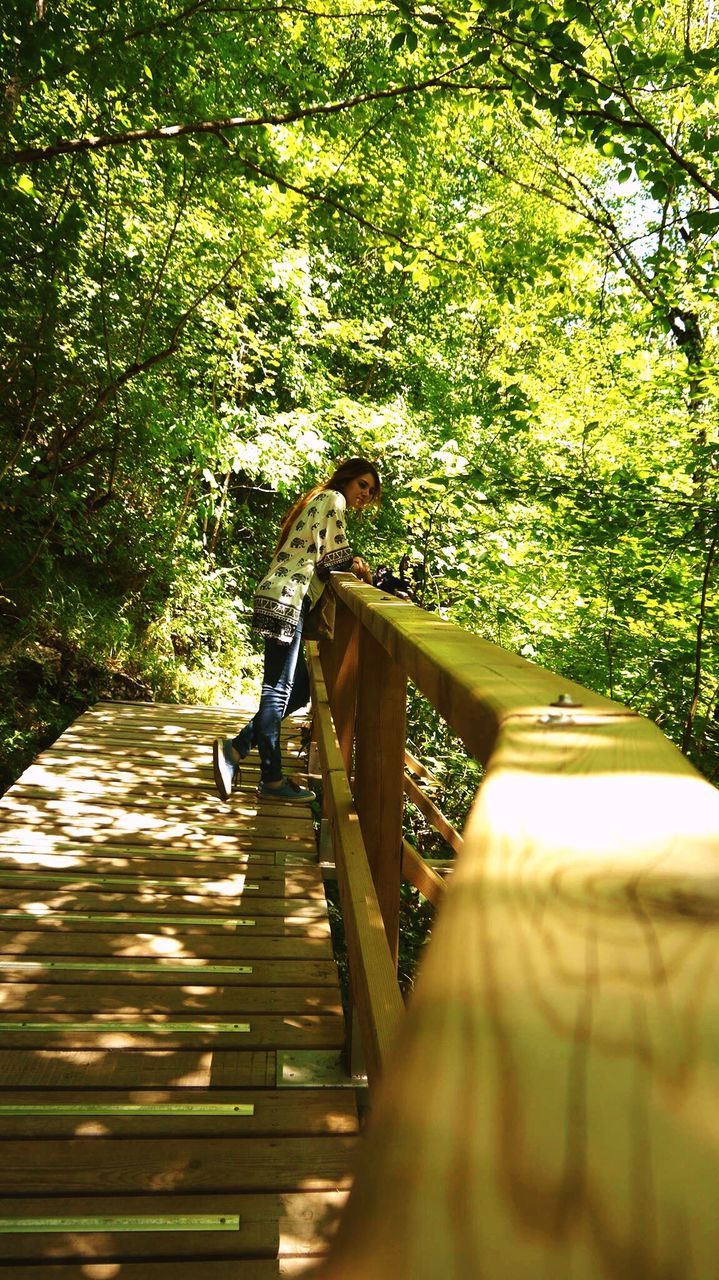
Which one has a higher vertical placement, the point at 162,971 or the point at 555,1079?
the point at 555,1079

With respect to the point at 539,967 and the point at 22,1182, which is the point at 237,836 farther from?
the point at 539,967

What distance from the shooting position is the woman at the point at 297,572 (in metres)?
3.66

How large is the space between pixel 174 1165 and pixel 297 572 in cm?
241

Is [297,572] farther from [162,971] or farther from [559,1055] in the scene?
[559,1055]

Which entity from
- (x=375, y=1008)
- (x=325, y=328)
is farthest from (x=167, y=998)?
(x=325, y=328)

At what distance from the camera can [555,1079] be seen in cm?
33

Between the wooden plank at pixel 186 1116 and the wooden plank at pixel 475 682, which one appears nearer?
the wooden plank at pixel 475 682

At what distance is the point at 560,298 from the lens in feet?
22.2

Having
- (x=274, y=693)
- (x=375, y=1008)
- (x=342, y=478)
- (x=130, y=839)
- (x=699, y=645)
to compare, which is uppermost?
(x=342, y=478)

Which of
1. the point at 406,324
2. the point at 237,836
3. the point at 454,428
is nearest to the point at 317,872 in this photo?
the point at 237,836

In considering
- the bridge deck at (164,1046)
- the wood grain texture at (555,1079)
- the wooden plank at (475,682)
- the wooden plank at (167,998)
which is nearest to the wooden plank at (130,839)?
the bridge deck at (164,1046)

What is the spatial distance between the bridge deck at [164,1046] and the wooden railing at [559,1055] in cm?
152

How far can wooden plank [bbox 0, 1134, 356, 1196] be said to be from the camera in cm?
176

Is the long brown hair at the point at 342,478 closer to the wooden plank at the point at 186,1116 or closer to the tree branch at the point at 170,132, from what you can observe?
the tree branch at the point at 170,132
